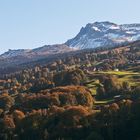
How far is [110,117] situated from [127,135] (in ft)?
37.4

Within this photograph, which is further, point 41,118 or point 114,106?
point 41,118

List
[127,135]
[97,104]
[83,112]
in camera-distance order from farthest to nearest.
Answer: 1. [97,104]
2. [83,112]
3. [127,135]

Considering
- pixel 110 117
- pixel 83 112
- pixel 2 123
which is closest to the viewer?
pixel 110 117

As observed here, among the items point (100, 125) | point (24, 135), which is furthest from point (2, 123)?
point (100, 125)

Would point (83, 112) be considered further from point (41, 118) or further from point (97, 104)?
point (97, 104)

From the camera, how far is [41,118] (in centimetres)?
16912

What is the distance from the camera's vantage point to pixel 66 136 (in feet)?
495

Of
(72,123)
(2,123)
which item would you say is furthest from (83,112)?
(2,123)

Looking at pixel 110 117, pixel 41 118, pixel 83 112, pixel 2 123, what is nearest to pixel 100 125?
pixel 110 117

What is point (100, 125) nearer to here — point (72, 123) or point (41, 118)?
point (72, 123)

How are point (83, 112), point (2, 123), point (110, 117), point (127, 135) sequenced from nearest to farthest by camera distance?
point (127, 135) < point (110, 117) < point (83, 112) < point (2, 123)

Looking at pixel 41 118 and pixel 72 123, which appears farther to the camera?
pixel 41 118

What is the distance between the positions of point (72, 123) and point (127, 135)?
2271cm

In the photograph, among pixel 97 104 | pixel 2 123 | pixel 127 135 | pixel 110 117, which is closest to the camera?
pixel 127 135
